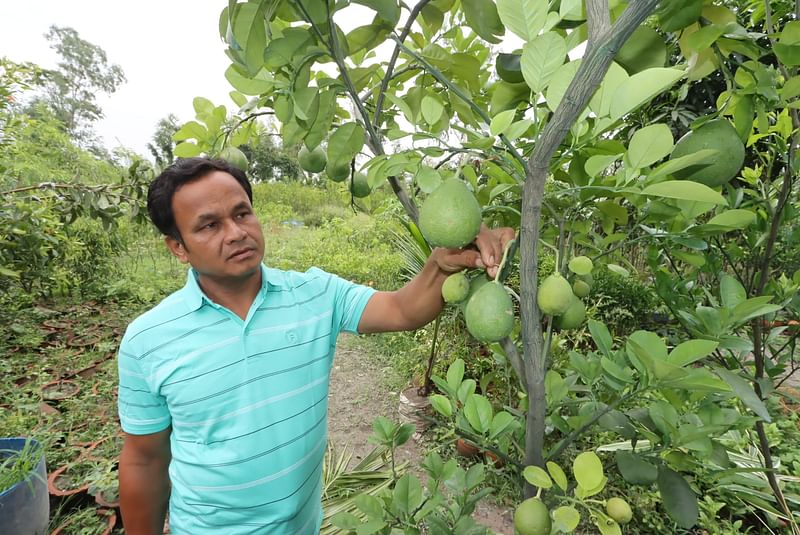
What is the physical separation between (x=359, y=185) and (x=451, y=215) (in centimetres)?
37

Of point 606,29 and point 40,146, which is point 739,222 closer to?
point 606,29

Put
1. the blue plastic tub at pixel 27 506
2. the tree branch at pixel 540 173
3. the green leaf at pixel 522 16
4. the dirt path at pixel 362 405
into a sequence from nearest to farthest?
the tree branch at pixel 540 173
the green leaf at pixel 522 16
the blue plastic tub at pixel 27 506
the dirt path at pixel 362 405

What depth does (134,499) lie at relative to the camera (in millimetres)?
1092

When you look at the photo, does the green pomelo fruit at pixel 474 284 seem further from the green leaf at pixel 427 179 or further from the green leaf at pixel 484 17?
the green leaf at pixel 484 17

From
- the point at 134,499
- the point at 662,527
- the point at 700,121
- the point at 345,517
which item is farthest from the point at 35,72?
the point at 662,527

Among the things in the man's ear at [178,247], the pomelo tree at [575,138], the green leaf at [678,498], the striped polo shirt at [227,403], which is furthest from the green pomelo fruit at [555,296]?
the man's ear at [178,247]

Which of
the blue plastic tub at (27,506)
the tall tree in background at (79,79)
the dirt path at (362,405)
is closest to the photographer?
the blue plastic tub at (27,506)

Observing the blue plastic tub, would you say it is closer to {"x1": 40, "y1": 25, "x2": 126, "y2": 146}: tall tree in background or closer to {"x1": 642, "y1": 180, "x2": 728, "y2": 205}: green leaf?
{"x1": 642, "y1": 180, "x2": 728, "y2": 205}: green leaf

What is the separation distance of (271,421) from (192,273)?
448mm

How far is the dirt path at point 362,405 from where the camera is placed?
2.03 m

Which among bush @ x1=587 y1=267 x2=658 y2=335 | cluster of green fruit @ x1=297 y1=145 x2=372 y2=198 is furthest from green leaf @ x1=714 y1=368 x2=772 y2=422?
bush @ x1=587 y1=267 x2=658 y2=335

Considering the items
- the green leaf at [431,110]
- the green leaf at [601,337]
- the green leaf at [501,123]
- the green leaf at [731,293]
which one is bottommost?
the green leaf at [601,337]

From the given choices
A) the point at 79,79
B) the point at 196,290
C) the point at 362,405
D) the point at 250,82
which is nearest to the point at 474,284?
the point at 250,82

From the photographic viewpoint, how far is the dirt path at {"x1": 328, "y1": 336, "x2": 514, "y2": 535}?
2025mm
